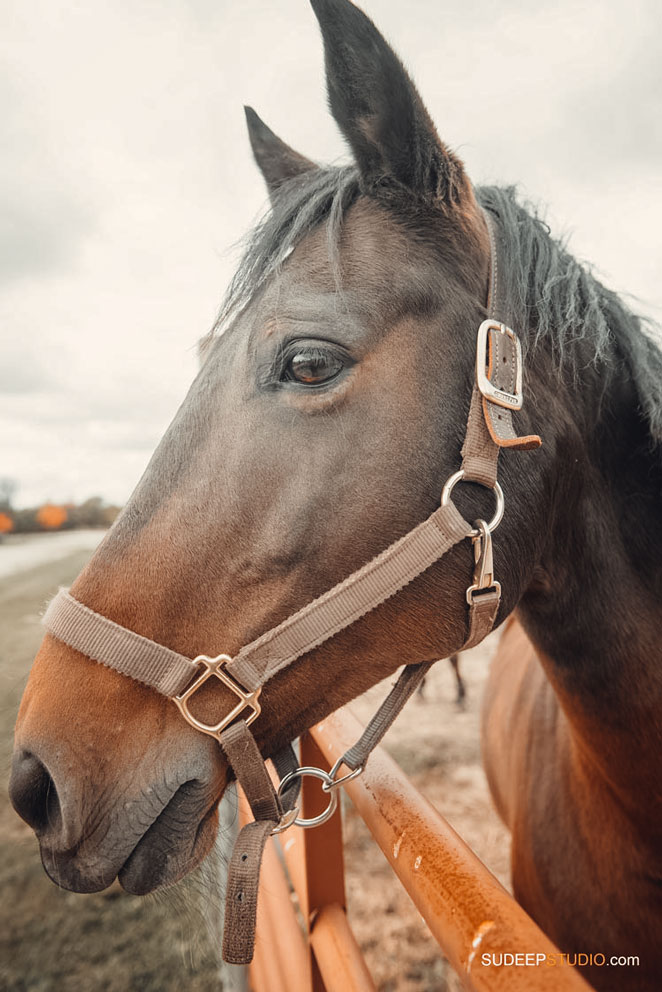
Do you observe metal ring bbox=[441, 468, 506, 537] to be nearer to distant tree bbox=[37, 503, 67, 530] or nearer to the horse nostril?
the horse nostril

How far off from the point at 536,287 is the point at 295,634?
102 centimetres

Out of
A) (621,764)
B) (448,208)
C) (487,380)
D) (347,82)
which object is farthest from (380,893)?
(347,82)

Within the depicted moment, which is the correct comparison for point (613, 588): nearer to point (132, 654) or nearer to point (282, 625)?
point (282, 625)

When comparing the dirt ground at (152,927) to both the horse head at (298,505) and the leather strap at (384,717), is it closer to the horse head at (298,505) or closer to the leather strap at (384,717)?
the horse head at (298,505)

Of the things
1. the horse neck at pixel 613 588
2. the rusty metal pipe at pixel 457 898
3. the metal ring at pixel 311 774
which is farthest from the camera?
the horse neck at pixel 613 588

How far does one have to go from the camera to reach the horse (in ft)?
3.84

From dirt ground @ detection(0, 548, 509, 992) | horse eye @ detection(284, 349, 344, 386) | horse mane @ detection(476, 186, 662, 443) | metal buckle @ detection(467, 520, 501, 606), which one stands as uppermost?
horse mane @ detection(476, 186, 662, 443)

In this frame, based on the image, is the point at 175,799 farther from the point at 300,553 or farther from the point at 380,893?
the point at 380,893

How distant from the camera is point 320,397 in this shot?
4.17ft

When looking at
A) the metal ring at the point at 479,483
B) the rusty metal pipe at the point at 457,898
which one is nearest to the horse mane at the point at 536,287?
the metal ring at the point at 479,483

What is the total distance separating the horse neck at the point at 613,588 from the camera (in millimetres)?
1410

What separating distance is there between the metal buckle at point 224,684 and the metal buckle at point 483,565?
52cm

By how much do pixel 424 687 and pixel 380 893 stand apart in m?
3.73

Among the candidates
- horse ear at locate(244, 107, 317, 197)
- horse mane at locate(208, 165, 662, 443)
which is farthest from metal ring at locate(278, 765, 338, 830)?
horse ear at locate(244, 107, 317, 197)
